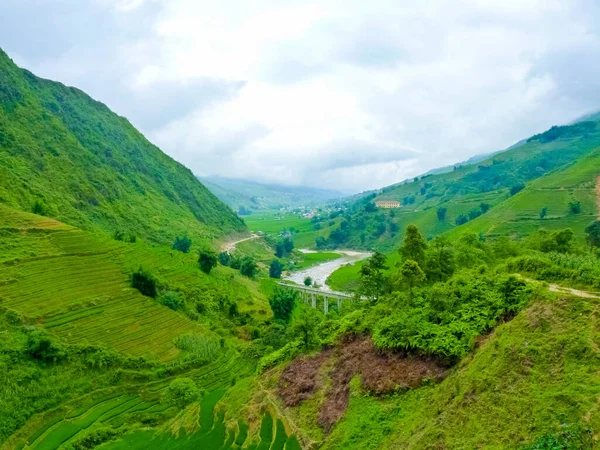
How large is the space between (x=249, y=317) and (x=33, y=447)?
3462 cm

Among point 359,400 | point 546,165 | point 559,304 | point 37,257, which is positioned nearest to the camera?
point 559,304

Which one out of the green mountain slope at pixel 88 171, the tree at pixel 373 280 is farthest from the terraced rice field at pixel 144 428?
the green mountain slope at pixel 88 171

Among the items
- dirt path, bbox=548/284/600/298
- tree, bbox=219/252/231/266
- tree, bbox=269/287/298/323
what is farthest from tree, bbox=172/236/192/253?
dirt path, bbox=548/284/600/298

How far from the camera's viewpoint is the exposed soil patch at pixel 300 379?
2806 cm

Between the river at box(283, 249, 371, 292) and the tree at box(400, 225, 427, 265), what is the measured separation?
2563 inches

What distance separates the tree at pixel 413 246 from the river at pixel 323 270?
2563 inches

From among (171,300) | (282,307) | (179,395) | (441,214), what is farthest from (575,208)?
(179,395)

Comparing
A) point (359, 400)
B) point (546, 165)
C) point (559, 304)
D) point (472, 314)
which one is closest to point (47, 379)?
point (359, 400)

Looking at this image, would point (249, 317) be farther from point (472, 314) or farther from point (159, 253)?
point (472, 314)

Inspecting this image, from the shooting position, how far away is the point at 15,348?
3816cm

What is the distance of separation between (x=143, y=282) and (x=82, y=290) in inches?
283

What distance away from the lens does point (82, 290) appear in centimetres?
4959

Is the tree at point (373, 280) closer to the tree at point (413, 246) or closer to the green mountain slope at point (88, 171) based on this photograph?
the tree at point (413, 246)

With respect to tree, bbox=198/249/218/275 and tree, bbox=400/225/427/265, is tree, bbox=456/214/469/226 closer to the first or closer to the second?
tree, bbox=198/249/218/275
